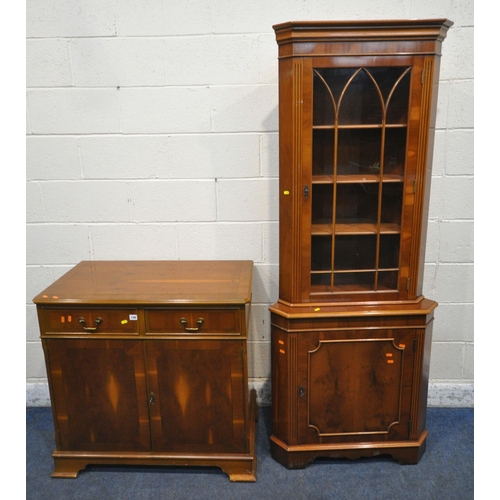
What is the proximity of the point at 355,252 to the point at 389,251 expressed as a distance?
15cm

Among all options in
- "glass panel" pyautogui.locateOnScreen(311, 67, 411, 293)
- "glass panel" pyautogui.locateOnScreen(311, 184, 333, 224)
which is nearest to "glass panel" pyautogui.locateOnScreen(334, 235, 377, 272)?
"glass panel" pyautogui.locateOnScreen(311, 67, 411, 293)

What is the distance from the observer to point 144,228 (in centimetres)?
255

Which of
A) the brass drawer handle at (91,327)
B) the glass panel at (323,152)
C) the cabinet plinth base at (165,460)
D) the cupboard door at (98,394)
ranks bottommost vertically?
the cabinet plinth base at (165,460)

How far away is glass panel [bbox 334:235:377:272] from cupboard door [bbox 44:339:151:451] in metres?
0.97

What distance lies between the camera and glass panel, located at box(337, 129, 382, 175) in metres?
2.05

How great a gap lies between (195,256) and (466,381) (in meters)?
→ 1.69

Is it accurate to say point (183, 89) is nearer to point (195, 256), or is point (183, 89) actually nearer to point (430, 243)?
point (195, 256)

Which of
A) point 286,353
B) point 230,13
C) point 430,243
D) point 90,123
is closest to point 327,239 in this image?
point 286,353

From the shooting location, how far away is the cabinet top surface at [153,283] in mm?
2055

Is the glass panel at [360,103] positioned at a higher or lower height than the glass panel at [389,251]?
higher

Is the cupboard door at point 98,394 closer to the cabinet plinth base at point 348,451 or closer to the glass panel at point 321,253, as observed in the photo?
the cabinet plinth base at point 348,451

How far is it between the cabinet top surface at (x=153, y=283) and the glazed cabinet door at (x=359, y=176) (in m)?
0.36

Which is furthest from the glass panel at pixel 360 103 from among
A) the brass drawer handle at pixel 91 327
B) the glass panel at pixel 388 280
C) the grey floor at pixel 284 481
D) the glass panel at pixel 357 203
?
the grey floor at pixel 284 481

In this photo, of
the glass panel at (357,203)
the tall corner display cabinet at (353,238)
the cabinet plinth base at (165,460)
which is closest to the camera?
the tall corner display cabinet at (353,238)
